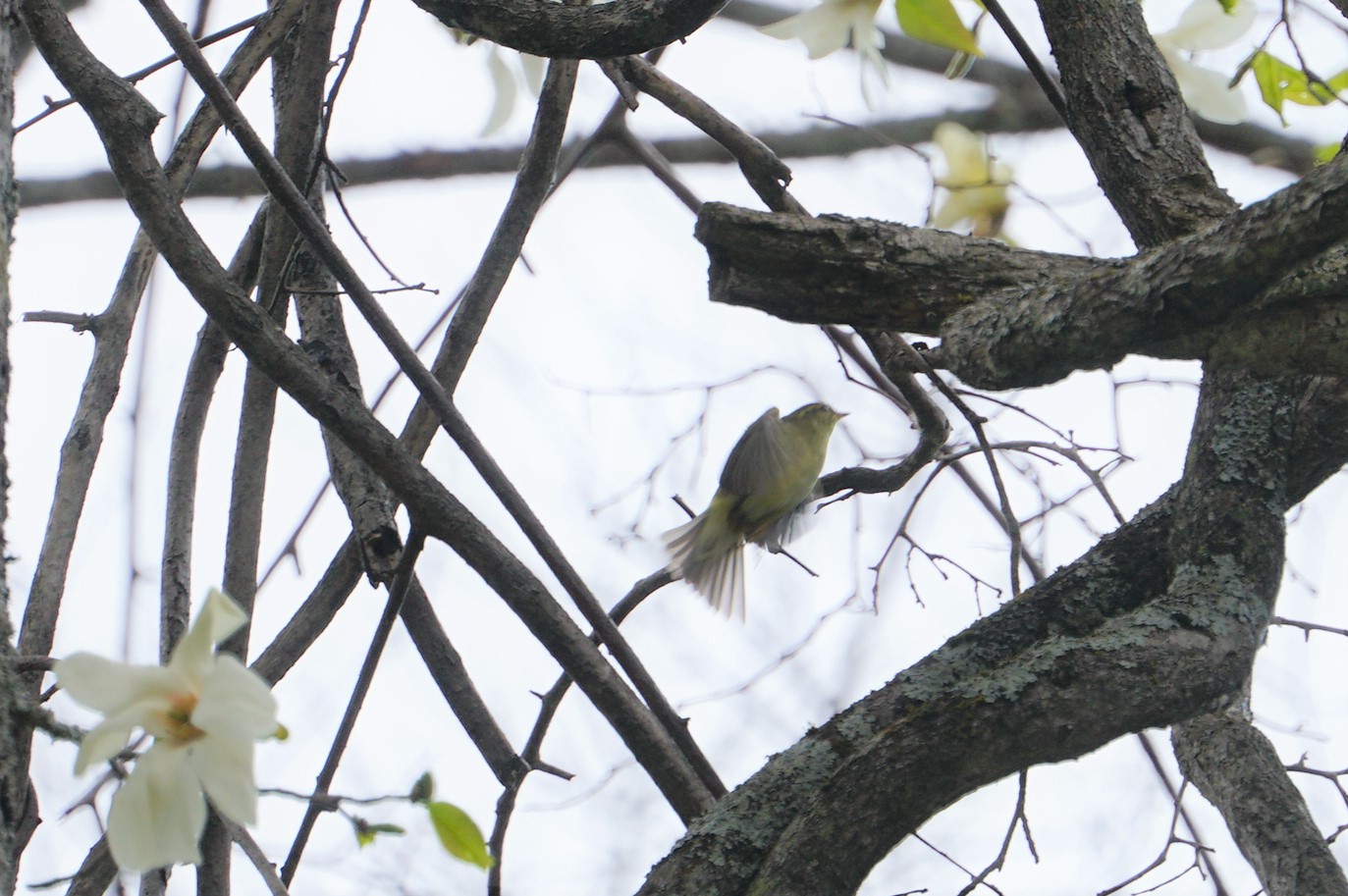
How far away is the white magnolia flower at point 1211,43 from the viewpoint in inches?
51.3

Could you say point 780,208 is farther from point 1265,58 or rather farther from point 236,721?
point 236,721

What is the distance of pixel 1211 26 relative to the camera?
1.32 meters

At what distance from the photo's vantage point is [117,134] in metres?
1.12

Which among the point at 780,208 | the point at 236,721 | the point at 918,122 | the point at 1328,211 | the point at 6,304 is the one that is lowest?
the point at 236,721

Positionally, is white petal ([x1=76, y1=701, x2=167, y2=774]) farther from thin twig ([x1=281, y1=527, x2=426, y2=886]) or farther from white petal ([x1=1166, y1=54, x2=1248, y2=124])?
white petal ([x1=1166, y1=54, x2=1248, y2=124])

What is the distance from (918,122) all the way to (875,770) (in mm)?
3746

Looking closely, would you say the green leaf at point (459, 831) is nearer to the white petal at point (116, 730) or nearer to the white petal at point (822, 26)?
the white petal at point (116, 730)

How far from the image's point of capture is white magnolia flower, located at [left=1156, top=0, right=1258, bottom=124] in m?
1.30

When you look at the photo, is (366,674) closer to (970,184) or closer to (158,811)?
(158,811)

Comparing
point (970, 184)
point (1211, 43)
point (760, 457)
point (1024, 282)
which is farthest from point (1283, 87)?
point (760, 457)

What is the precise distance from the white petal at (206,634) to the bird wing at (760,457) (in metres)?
1.70

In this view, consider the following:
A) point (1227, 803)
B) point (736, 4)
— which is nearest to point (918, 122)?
point (736, 4)

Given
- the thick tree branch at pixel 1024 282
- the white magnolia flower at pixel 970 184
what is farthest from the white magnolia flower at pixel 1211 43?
the thick tree branch at pixel 1024 282

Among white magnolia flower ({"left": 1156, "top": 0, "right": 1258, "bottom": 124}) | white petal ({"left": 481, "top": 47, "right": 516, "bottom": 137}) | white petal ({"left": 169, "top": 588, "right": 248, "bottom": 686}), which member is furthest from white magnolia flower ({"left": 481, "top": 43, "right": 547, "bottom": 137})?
white petal ({"left": 169, "top": 588, "right": 248, "bottom": 686})
